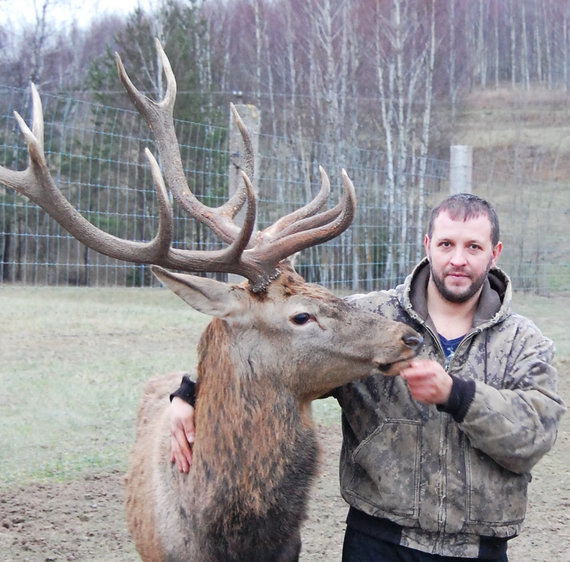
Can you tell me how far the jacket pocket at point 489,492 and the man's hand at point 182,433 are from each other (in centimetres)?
112

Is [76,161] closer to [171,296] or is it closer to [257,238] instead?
[171,296]

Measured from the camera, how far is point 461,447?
3074 mm

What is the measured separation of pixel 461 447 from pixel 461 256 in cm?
72

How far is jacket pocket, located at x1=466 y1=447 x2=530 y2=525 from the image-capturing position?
303cm

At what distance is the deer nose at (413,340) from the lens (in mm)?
3045

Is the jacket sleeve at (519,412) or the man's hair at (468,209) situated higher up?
the man's hair at (468,209)

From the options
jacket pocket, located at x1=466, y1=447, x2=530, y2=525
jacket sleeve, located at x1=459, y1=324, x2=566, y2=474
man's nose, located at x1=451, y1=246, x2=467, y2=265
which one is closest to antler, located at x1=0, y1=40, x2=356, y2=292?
man's nose, located at x1=451, y1=246, x2=467, y2=265

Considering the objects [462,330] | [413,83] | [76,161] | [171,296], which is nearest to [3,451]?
[462,330]

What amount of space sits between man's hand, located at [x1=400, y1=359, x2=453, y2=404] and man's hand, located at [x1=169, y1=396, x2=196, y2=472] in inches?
40.5

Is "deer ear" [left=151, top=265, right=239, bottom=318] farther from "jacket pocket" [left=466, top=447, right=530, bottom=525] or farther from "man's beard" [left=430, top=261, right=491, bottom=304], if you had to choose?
"jacket pocket" [left=466, top=447, right=530, bottom=525]

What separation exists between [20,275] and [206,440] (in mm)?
13057

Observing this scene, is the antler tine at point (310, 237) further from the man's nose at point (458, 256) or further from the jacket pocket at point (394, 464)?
the jacket pocket at point (394, 464)

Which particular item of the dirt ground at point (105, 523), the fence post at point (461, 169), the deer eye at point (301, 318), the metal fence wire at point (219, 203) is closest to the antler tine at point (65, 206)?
the deer eye at point (301, 318)

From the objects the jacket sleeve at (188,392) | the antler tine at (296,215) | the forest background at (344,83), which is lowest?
the jacket sleeve at (188,392)
